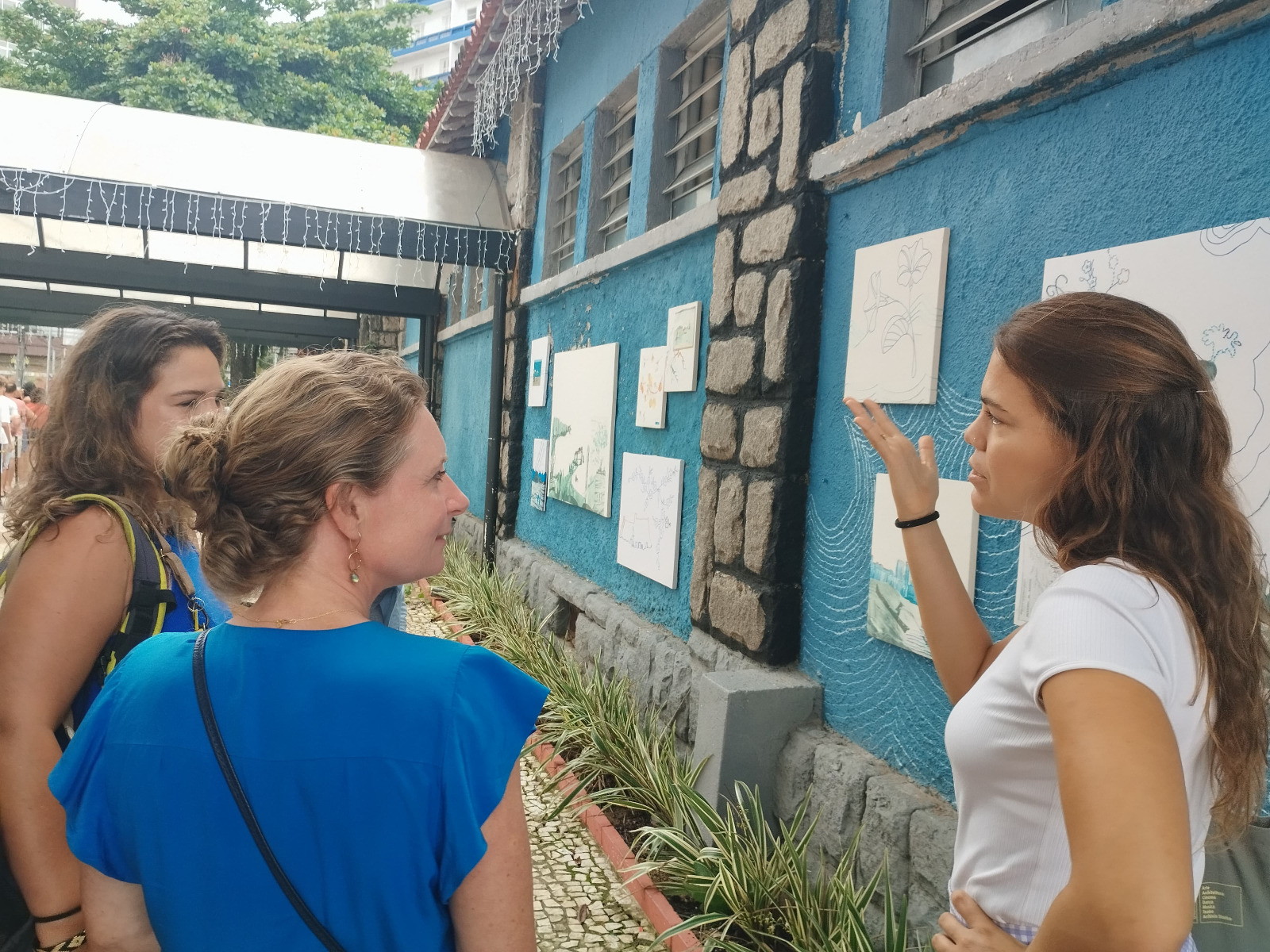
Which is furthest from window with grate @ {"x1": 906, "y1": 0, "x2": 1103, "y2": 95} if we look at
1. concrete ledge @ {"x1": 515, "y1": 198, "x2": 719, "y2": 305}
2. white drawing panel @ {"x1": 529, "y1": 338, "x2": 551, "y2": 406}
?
white drawing panel @ {"x1": 529, "y1": 338, "x2": 551, "y2": 406}

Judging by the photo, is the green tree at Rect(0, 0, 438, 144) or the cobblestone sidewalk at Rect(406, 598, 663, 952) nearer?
the cobblestone sidewalk at Rect(406, 598, 663, 952)

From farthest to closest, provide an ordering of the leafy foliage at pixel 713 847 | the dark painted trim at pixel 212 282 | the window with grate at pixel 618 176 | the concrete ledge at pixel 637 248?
the dark painted trim at pixel 212 282 → the window with grate at pixel 618 176 → the concrete ledge at pixel 637 248 → the leafy foliage at pixel 713 847

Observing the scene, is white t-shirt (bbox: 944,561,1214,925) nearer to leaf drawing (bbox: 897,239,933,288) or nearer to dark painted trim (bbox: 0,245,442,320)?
leaf drawing (bbox: 897,239,933,288)

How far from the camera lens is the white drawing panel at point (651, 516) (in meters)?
4.70

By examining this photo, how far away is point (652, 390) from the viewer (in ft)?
16.5

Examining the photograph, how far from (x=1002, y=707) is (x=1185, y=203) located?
1.48 meters

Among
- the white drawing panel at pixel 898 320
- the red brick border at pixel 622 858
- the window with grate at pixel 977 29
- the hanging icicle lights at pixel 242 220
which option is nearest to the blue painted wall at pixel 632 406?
the red brick border at pixel 622 858

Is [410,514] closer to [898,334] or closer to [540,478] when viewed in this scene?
[898,334]

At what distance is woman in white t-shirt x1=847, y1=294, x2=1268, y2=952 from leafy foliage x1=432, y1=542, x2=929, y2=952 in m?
1.45

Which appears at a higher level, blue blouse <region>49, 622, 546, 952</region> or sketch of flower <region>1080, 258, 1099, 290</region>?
sketch of flower <region>1080, 258, 1099, 290</region>

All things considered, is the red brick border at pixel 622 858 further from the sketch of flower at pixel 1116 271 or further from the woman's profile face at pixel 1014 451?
the sketch of flower at pixel 1116 271

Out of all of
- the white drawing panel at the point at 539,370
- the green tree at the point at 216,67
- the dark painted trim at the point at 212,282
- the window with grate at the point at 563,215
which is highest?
the green tree at the point at 216,67

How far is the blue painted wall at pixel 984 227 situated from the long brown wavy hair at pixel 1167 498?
3.16 ft

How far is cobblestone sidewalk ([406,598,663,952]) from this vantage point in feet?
10.3
